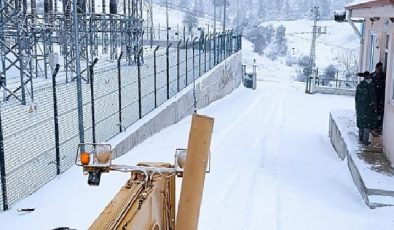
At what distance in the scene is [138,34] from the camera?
23453 millimetres

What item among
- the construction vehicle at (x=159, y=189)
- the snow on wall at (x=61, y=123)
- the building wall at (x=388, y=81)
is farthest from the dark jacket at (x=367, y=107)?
the construction vehicle at (x=159, y=189)

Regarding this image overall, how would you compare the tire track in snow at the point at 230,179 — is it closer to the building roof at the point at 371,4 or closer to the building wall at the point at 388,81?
the building wall at the point at 388,81

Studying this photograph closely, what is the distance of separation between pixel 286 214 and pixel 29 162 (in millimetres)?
3990

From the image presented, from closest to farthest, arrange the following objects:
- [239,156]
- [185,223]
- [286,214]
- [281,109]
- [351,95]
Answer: [185,223] → [286,214] → [239,156] → [281,109] → [351,95]

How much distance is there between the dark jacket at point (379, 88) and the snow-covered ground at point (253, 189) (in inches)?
51.8

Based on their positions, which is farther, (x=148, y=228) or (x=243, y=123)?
(x=243, y=123)

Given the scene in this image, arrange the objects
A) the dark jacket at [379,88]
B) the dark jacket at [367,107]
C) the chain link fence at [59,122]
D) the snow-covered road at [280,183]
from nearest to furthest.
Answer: the snow-covered road at [280,183] < the chain link fence at [59,122] < the dark jacket at [367,107] < the dark jacket at [379,88]

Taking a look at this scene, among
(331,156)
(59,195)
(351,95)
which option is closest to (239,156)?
(331,156)

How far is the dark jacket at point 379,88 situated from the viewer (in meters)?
10.8

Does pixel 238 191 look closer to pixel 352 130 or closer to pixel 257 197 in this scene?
pixel 257 197

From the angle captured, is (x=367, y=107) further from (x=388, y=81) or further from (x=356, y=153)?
(x=356, y=153)

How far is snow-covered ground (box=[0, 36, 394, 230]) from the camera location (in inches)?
288

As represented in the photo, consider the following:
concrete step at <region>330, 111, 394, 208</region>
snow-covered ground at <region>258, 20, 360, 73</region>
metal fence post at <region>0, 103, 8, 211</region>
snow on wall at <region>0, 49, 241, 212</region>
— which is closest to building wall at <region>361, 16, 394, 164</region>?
concrete step at <region>330, 111, 394, 208</region>

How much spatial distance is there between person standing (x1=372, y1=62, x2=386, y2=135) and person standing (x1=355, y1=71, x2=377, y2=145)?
9.8 inches
